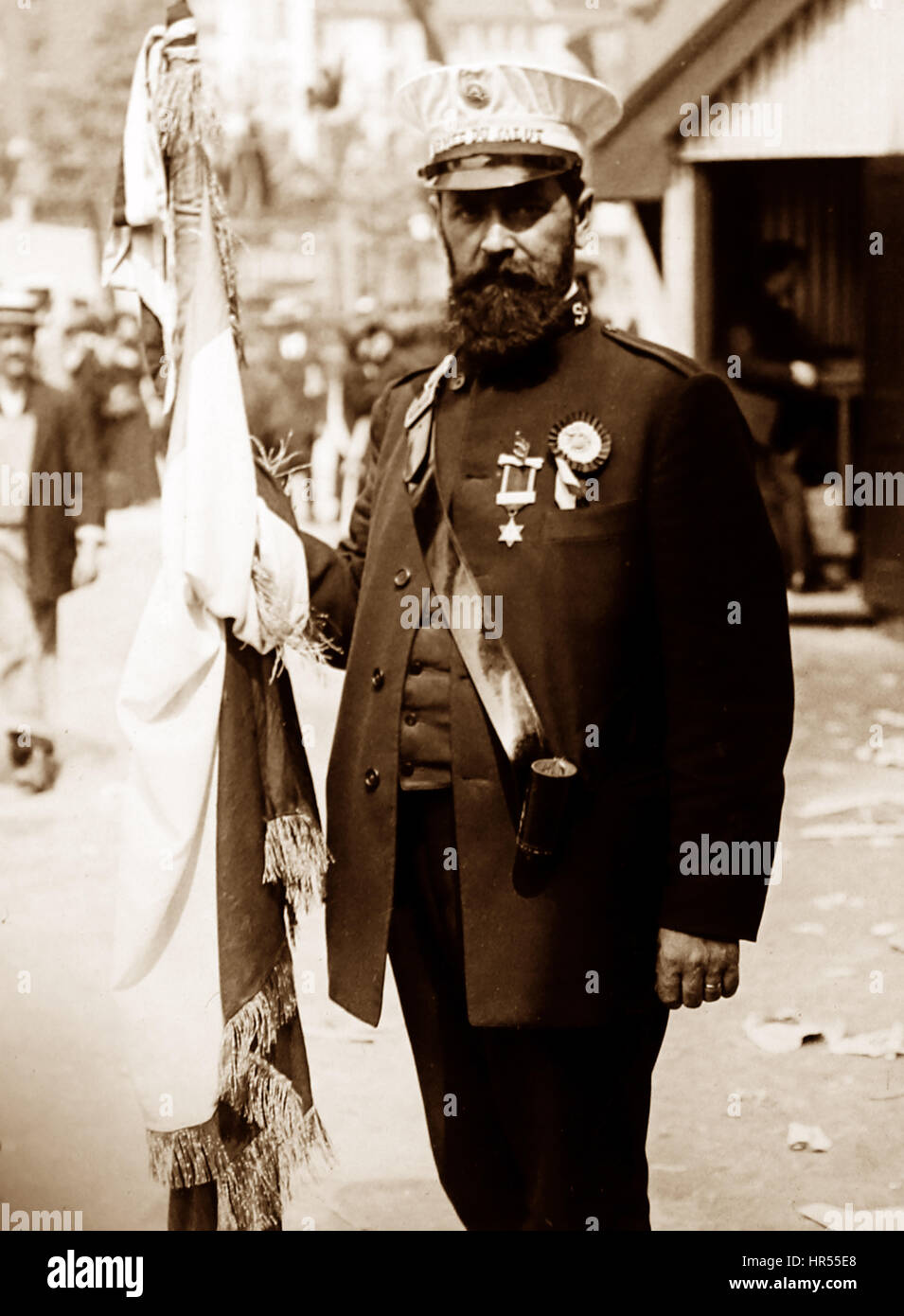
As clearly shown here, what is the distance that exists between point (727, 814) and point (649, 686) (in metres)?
0.24

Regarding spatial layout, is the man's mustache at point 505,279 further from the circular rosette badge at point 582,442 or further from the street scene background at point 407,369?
the street scene background at point 407,369

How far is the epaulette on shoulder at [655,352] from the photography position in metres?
2.54

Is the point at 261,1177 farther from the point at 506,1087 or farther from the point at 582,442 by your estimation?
the point at 582,442

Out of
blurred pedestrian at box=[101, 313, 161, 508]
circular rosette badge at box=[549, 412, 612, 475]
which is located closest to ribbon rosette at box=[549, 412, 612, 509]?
circular rosette badge at box=[549, 412, 612, 475]

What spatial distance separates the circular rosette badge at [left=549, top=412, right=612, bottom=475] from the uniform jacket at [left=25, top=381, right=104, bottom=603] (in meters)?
2.95

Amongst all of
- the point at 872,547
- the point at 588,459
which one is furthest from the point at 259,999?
the point at 872,547

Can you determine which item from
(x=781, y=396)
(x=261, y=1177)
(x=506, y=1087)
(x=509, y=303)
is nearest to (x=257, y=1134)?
(x=261, y=1177)

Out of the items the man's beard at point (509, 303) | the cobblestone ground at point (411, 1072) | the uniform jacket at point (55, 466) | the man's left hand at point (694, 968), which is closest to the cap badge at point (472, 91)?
the man's beard at point (509, 303)

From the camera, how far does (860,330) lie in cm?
675

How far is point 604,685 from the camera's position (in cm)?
255

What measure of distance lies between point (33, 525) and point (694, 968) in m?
3.46

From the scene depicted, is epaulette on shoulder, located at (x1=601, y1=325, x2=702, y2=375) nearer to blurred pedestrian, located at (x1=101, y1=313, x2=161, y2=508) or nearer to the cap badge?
the cap badge

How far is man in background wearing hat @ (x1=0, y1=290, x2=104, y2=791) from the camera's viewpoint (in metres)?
5.07

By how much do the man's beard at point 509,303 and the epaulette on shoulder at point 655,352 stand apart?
0.10 meters
